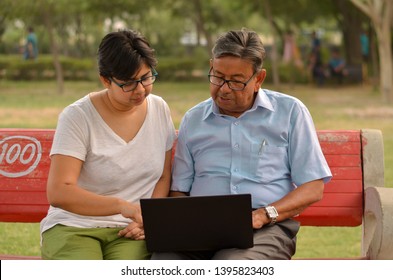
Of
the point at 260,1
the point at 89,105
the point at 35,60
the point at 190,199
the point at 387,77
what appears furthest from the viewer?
the point at 35,60

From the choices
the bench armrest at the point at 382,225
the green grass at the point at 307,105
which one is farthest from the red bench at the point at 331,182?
the green grass at the point at 307,105

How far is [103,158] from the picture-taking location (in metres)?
4.22

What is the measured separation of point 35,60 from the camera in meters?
34.2

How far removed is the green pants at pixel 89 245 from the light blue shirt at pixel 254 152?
418 mm

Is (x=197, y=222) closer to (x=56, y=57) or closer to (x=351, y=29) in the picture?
(x=56, y=57)

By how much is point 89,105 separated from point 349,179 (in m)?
1.40

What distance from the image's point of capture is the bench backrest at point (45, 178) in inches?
188

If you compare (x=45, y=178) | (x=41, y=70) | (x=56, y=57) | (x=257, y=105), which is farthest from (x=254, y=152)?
(x=41, y=70)

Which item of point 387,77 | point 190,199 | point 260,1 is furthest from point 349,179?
point 260,1

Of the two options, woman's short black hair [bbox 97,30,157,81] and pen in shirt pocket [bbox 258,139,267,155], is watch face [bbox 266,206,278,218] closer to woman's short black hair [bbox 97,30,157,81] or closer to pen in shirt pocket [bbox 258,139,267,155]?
pen in shirt pocket [bbox 258,139,267,155]

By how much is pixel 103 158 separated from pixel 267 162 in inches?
29.4

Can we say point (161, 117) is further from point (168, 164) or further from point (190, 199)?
point (190, 199)

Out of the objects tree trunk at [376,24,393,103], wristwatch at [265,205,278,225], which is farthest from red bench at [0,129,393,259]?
tree trunk at [376,24,393,103]

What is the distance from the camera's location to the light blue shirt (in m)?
4.32
